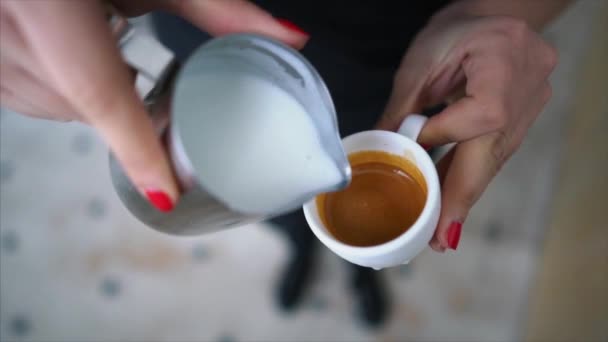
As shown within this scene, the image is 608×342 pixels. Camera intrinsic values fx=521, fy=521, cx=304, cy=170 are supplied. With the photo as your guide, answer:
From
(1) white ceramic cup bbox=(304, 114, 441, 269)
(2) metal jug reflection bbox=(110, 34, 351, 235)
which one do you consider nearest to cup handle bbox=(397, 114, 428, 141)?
(1) white ceramic cup bbox=(304, 114, 441, 269)

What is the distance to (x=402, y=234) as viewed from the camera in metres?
0.46

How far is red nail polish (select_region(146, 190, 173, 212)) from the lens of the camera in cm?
35

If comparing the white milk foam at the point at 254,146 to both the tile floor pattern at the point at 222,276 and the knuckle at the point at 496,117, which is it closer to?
the knuckle at the point at 496,117

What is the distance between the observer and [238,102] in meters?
0.39

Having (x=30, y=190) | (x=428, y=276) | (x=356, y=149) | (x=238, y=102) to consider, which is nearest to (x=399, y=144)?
(x=356, y=149)

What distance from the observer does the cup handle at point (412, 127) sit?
0.49 m

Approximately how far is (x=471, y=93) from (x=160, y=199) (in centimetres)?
31

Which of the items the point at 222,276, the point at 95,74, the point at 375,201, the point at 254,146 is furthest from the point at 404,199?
the point at 222,276

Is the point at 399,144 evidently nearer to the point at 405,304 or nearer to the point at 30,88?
the point at 30,88

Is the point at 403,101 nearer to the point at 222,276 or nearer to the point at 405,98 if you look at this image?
the point at 405,98

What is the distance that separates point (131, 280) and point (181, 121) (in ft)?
2.82

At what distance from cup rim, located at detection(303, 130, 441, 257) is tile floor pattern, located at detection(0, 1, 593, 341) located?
66cm

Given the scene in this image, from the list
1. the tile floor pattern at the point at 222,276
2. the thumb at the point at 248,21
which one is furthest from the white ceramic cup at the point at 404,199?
the tile floor pattern at the point at 222,276

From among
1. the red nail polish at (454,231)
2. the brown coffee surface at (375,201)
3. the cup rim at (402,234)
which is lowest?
the red nail polish at (454,231)
